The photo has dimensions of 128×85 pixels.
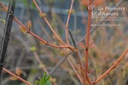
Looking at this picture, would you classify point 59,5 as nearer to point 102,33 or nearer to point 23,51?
point 23,51

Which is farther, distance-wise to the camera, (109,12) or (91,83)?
(109,12)

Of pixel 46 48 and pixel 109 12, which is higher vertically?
pixel 109 12

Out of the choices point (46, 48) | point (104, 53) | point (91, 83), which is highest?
point (91, 83)

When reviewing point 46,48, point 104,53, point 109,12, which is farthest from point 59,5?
point 109,12

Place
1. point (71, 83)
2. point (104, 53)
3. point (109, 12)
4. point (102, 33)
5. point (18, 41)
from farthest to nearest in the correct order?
point (18, 41) < point (71, 83) < point (102, 33) < point (104, 53) < point (109, 12)

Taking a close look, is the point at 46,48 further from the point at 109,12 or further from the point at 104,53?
A: the point at 109,12

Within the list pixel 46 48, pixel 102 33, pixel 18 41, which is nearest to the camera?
pixel 102 33

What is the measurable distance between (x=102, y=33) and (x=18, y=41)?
112 cm

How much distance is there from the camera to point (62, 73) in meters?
2.67

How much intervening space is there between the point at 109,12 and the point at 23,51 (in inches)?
85.9

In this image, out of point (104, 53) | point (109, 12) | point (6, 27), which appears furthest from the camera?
point (104, 53)

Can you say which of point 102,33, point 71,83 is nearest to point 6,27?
point 102,33

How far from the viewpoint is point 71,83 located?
2.58m

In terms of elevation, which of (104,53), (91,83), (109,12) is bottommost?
(104,53)
